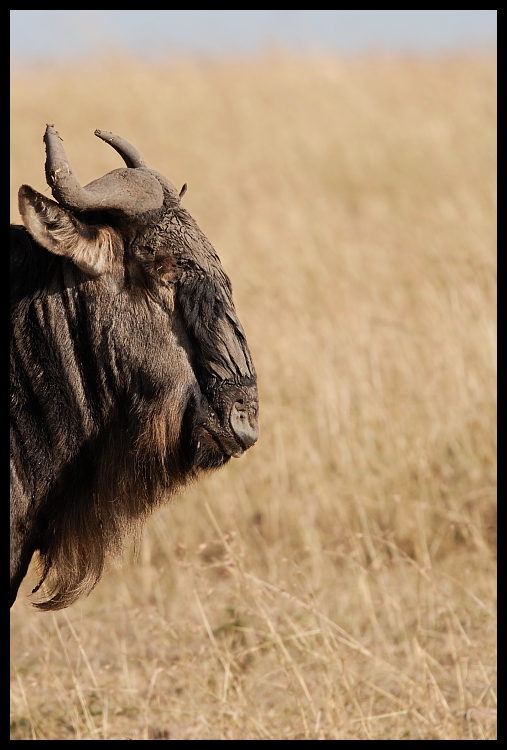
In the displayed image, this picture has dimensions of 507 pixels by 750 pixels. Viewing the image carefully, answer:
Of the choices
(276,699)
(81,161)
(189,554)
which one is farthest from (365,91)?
(276,699)

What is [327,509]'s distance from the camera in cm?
553

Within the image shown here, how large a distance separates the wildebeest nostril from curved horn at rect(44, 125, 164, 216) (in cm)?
65

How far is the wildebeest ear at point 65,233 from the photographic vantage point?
8.52ft

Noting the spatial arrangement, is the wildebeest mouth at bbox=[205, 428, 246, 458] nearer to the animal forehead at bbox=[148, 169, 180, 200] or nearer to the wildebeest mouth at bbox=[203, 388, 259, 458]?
the wildebeest mouth at bbox=[203, 388, 259, 458]

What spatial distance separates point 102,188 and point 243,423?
0.79 m

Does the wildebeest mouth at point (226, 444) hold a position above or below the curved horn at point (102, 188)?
below

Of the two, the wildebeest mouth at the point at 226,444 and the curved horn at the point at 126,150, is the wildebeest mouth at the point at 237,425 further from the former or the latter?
the curved horn at the point at 126,150

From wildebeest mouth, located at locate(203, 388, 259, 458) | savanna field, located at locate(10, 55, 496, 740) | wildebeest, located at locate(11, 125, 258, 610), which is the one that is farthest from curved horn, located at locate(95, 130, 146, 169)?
savanna field, located at locate(10, 55, 496, 740)

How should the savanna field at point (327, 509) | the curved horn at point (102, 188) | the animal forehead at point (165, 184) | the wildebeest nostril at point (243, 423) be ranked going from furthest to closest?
the savanna field at point (327, 509)
the animal forehead at point (165, 184)
the wildebeest nostril at point (243, 423)
the curved horn at point (102, 188)

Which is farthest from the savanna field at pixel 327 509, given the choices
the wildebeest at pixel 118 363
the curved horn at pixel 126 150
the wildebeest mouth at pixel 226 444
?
the curved horn at pixel 126 150

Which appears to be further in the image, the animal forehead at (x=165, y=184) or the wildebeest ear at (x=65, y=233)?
the animal forehead at (x=165, y=184)

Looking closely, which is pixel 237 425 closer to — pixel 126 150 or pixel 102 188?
pixel 102 188

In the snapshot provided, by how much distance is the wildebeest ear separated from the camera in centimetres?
260
